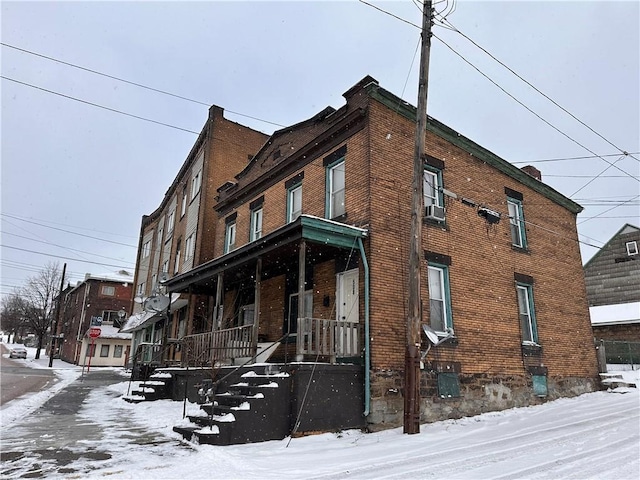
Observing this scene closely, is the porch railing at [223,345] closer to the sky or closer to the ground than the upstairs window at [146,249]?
closer to the ground

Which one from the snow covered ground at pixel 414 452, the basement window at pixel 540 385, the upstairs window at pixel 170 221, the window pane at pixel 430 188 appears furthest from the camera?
the upstairs window at pixel 170 221

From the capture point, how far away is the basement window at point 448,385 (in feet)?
35.4

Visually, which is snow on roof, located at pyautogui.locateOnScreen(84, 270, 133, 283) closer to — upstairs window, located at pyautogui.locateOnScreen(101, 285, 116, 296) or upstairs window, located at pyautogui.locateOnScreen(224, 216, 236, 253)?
upstairs window, located at pyautogui.locateOnScreen(101, 285, 116, 296)

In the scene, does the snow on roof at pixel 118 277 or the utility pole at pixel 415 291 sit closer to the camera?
the utility pole at pixel 415 291

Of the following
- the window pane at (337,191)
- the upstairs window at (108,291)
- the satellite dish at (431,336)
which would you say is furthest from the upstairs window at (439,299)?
the upstairs window at (108,291)

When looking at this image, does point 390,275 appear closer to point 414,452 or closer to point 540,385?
point 414,452

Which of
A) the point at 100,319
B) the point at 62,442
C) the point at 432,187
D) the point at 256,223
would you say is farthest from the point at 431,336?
the point at 100,319

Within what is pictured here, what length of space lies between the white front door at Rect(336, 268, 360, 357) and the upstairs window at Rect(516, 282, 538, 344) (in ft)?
19.0

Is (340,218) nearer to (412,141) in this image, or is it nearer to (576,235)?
(412,141)

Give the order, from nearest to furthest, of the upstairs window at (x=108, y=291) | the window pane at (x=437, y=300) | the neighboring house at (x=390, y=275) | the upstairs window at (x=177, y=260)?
the neighboring house at (x=390, y=275)
the window pane at (x=437, y=300)
the upstairs window at (x=177, y=260)
the upstairs window at (x=108, y=291)

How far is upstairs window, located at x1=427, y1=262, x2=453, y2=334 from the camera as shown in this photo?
11.5 meters

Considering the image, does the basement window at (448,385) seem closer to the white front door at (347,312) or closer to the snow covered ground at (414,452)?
the snow covered ground at (414,452)

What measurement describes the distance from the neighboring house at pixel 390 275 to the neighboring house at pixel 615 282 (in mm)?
7931

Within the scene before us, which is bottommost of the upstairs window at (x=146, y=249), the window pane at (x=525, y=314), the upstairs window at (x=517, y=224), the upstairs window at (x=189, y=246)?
the window pane at (x=525, y=314)
